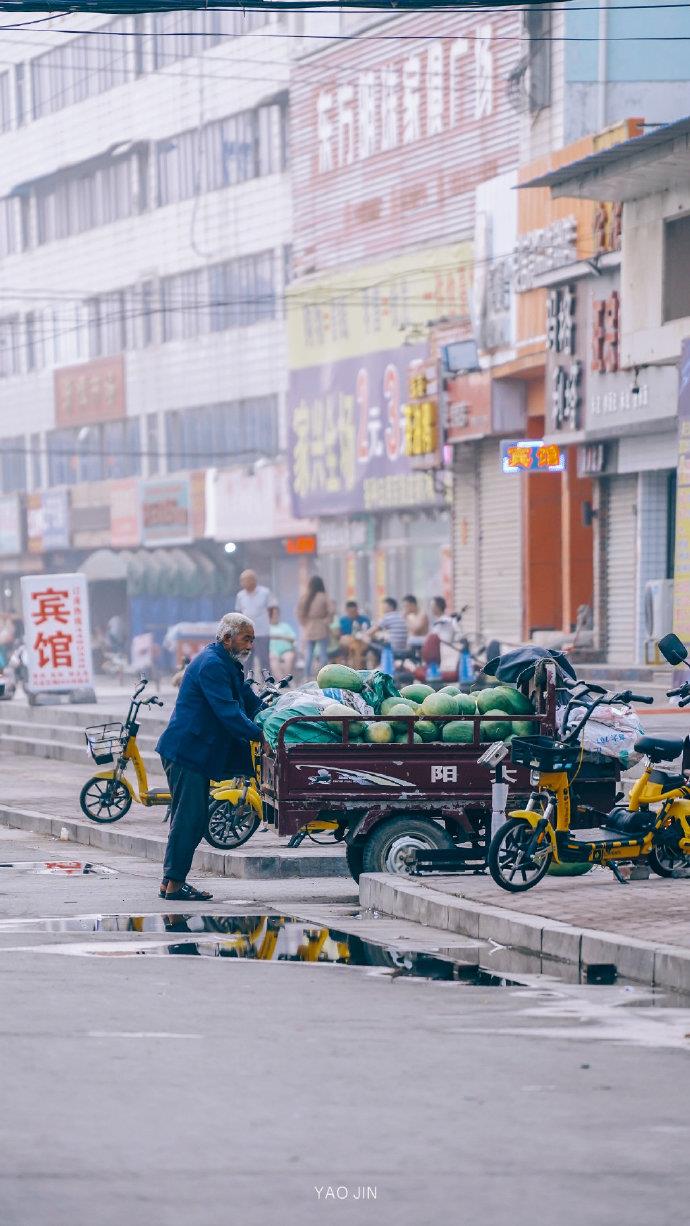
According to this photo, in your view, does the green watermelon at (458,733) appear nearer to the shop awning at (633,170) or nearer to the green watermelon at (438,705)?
the green watermelon at (438,705)

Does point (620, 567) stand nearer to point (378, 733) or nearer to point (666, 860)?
point (378, 733)

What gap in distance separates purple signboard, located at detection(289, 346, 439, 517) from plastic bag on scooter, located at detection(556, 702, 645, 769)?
2860cm

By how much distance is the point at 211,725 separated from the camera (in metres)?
12.2

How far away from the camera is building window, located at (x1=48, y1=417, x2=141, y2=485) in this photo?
6106 cm

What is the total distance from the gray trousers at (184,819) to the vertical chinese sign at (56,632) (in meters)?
15.9

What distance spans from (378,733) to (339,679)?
0.70 meters

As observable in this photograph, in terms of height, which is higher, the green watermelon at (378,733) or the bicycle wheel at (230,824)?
the green watermelon at (378,733)

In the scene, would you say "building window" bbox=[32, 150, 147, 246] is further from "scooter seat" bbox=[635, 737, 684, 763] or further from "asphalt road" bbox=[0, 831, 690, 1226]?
"asphalt road" bbox=[0, 831, 690, 1226]

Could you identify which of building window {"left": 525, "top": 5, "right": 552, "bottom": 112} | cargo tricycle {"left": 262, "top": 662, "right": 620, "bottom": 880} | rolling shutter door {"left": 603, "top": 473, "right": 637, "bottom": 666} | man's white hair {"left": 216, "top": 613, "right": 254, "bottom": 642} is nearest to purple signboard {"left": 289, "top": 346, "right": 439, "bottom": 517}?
building window {"left": 525, "top": 5, "right": 552, "bottom": 112}

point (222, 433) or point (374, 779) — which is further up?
point (222, 433)

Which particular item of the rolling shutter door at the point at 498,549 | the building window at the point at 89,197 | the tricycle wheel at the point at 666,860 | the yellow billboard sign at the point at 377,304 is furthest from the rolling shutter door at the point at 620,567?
the building window at the point at 89,197


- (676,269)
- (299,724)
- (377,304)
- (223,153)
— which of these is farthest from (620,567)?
(223,153)

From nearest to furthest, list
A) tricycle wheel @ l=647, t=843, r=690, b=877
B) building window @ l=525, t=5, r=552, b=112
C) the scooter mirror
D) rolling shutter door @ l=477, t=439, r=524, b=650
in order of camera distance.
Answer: the scooter mirror → tricycle wheel @ l=647, t=843, r=690, b=877 → building window @ l=525, t=5, r=552, b=112 → rolling shutter door @ l=477, t=439, r=524, b=650

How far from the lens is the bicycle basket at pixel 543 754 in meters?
11.8
